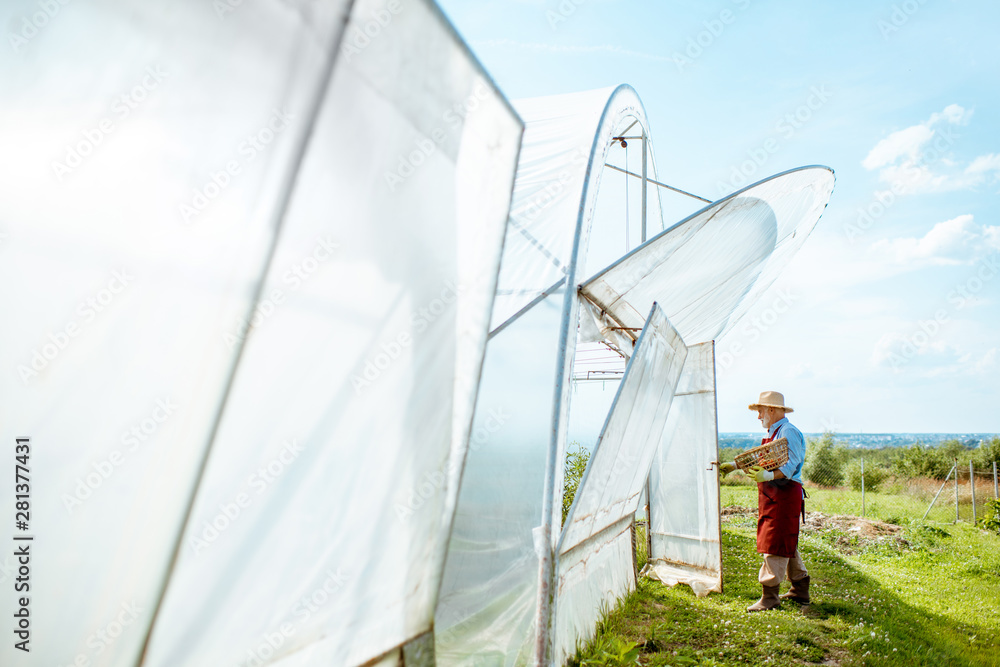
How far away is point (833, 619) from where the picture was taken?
4.69 m

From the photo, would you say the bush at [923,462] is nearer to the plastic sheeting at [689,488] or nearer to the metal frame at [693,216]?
the plastic sheeting at [689,488]

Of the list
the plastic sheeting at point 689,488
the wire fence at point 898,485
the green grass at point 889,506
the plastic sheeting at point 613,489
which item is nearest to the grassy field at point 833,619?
the plastic sheeting at point 613,489

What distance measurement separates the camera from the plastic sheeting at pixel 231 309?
96 cm

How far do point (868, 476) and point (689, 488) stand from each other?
18386 mm

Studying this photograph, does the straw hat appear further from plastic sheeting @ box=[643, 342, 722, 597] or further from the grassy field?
the grassy field

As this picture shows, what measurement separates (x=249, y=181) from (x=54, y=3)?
390 millimetres

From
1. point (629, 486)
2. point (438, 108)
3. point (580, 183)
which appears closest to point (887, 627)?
point (629, 486)

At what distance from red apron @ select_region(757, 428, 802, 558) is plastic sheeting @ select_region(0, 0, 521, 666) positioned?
4211 millimetres

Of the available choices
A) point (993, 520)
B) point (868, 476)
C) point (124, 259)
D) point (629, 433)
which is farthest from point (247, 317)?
point (868, 476)

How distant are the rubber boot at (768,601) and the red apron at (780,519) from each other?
1.02ft

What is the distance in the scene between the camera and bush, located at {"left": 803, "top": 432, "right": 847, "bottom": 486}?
23984mm

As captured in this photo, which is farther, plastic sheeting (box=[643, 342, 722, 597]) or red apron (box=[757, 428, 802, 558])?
plastic sheeting (box=[643, 342, 722, 597])

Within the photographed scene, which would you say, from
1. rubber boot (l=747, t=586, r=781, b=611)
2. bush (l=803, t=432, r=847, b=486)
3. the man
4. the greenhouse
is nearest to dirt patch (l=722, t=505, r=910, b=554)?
the man

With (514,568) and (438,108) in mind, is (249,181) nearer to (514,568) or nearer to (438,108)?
(438,108)
